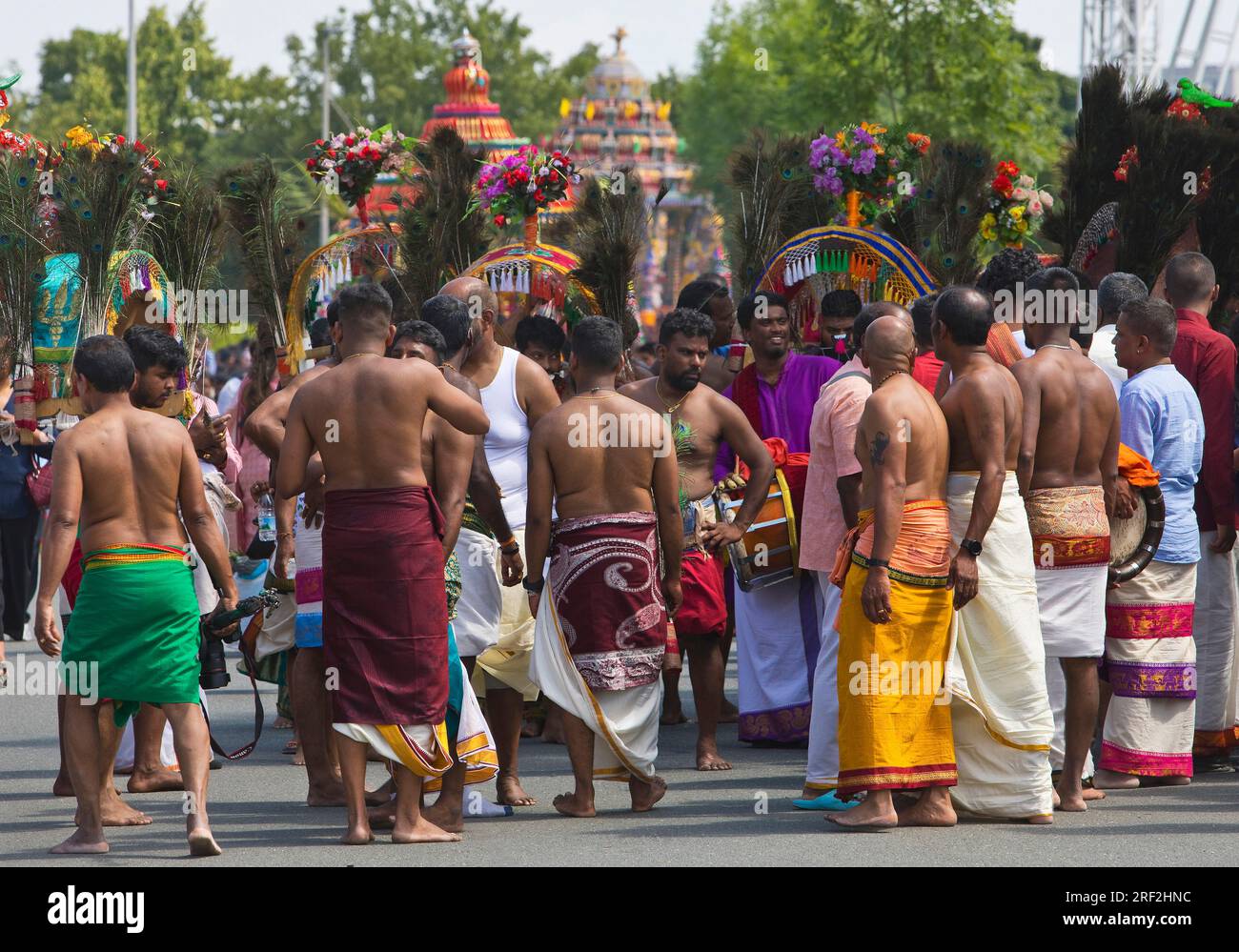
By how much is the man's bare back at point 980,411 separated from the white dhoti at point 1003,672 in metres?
0.10

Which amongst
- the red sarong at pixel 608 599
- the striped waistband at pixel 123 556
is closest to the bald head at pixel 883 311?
the red sarong at pixel 608 599

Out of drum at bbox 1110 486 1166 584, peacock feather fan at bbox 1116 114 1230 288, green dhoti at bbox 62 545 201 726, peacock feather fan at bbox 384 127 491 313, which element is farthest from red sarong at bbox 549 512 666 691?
peacock feather fan at bbox 384 127 491 313

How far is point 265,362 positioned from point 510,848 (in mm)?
5234

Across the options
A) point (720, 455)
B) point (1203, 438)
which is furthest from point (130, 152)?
point (1203, 438)

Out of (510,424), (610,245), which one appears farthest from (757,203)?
(510,424)

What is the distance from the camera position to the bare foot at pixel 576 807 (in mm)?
7307

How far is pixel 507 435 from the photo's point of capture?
26.3ft

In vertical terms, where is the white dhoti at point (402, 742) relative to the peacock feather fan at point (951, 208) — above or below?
below

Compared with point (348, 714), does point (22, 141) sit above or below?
above

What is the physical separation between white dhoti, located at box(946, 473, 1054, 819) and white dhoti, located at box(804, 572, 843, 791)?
1.58ft

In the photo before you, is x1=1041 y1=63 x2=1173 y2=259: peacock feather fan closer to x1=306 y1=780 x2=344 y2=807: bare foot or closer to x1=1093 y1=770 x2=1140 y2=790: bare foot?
x1=1093 y1=770 x2=1140 y2=790: bare foot

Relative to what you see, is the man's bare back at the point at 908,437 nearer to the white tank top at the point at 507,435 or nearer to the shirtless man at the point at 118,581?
the white tank top at the point at 507,435

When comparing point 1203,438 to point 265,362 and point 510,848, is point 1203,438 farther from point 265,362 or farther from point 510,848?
point 265,362

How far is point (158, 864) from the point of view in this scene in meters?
6.35
